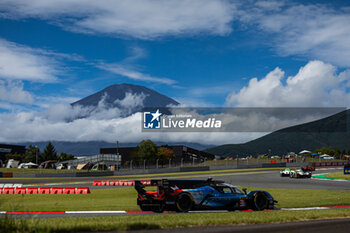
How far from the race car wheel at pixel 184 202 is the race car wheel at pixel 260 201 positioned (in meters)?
2.93

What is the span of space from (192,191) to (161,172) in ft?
156

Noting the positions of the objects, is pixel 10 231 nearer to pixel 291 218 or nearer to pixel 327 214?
pixel 291 218

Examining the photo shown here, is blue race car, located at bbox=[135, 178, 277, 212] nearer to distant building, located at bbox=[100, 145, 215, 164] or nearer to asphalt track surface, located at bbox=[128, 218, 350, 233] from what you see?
asphalt track surface, located at bbox=[128, 218, 350, 233]

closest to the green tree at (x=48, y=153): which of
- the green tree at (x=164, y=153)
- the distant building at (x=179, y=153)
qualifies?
the distant building at (x=179, y=153)

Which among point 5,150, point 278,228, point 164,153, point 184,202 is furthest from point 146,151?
point 278,228

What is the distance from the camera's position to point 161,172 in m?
61.6

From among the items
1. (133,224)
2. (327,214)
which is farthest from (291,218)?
(133,224)

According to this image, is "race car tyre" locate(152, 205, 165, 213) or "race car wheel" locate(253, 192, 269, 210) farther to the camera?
"race car wheel" locate(253, 192, 269, 210)

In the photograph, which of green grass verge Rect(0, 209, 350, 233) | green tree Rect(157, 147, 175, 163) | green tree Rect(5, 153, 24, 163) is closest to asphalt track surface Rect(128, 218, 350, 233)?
green grass verge Rect(0, 209, 350, 233)

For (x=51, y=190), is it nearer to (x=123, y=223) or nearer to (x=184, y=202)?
(x=184, y=202)

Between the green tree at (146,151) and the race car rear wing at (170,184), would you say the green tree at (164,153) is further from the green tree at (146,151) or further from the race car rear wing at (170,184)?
the race car rear wing at (170,184)

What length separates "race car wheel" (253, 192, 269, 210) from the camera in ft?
50.1

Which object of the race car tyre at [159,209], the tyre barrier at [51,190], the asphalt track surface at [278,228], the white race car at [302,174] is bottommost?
the tyre barrier at [51,190]

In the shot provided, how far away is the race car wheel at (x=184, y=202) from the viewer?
14.5 metres
